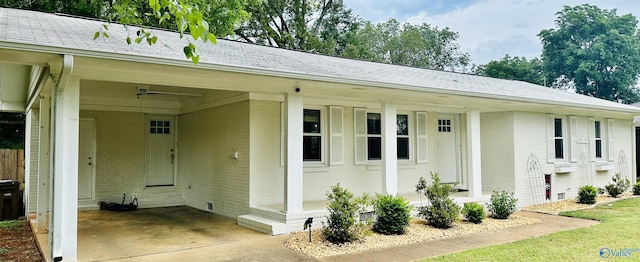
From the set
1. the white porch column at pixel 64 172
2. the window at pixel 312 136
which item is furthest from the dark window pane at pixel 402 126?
the white porch column at pixel 64 172

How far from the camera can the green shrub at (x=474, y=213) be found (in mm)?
7855

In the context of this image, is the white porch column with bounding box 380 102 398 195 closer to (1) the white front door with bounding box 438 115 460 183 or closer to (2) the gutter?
(2) the gutter

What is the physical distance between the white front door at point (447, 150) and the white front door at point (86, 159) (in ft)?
26.7

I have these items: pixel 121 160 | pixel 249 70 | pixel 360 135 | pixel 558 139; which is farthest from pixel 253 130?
pixel 558 139

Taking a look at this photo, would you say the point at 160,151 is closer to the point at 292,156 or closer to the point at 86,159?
the point at 86,159

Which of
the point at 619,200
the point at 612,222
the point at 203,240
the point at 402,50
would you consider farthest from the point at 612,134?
the point at 402,50

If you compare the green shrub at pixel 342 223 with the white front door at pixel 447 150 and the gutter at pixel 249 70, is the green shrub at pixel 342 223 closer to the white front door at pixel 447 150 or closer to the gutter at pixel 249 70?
the gutter at pixel 249 70

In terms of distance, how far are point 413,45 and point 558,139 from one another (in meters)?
21.6

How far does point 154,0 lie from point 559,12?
3650 cm

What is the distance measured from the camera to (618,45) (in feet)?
97.2

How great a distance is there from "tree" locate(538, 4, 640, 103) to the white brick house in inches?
809

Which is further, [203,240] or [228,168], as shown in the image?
[228,168]

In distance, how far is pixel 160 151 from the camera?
10328mm

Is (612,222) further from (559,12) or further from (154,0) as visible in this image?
(559,12)
